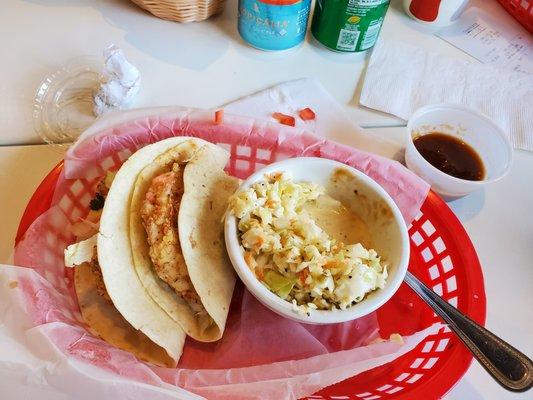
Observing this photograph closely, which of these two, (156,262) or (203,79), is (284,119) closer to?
(203,79)

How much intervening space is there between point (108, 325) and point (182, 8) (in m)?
0.78

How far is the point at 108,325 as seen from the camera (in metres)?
0.83

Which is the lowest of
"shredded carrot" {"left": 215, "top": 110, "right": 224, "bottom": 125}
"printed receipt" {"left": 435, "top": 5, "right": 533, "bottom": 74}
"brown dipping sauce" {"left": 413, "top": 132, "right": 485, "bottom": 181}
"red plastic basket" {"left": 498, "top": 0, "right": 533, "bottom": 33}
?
"brown dipping sauce" {"left": 413, "top": 132, "right": 485, "bottom": 181}

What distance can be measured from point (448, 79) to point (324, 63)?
32 centimetres

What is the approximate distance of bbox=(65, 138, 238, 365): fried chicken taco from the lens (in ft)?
2.56

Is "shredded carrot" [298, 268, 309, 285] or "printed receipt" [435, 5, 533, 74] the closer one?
"shredded carrot" [298, 268, 309, 285]

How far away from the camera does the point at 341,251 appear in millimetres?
795

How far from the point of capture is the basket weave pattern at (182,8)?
48.4 inches

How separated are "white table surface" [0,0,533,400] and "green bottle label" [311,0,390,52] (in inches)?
1.5

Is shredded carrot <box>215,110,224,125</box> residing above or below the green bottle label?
below

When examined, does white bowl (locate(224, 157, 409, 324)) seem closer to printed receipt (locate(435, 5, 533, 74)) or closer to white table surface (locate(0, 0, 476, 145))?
white table surface (locate(0, 0, 476, 145))

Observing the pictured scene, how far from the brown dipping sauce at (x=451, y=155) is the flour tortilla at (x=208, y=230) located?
0.43 meters

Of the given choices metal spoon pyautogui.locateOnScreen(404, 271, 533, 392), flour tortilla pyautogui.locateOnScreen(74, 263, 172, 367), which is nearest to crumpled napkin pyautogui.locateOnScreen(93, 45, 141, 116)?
flour tortilla pyautogui.locateOnScreen(74, 263, 172, 367)

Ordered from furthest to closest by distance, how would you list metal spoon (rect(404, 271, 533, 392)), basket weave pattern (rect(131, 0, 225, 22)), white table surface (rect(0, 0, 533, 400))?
basket weave pattern (rect(131, 0, 225, 22)), white table surface (rect(0, 0, 533, 400)), metal spoon (rect(404, 271, 533, 392))
